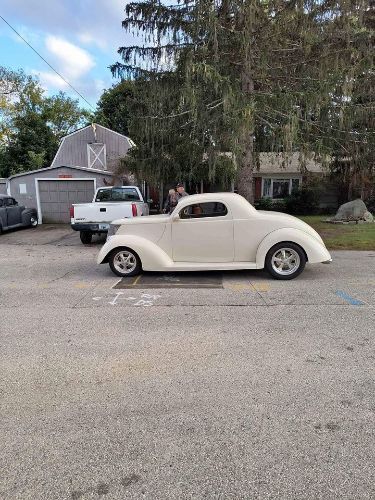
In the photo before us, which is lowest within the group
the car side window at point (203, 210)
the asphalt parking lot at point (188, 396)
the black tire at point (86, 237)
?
the asphalt parking lot at point (188, 396)

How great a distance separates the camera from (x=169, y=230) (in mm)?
7609

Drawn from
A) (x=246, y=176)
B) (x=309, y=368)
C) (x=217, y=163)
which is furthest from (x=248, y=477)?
(x=246, y=176)

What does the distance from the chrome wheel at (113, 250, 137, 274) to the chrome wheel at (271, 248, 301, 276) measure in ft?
9.00

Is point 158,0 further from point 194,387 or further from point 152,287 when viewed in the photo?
point 194,387

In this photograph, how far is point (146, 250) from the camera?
7598 millimetres

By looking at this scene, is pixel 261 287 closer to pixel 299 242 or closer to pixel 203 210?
pixel 299 242

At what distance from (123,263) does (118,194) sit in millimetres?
6181

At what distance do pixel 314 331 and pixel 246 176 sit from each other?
29.9 feet

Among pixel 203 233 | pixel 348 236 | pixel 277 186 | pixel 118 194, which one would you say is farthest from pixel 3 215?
pixel 277 186

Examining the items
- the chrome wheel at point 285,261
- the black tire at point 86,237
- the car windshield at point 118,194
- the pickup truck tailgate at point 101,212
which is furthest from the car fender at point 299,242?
the black tire at point 86,237

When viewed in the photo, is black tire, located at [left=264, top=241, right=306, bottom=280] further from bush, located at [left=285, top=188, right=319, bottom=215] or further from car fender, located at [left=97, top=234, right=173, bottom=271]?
bush, located at [left=285, top=188, right=319, bottom=215]

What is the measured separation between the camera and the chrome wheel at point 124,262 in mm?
7828

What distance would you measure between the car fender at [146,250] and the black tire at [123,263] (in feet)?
0.52

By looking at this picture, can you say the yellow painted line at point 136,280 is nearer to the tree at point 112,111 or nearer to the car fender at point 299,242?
the car fender at point 299,242
